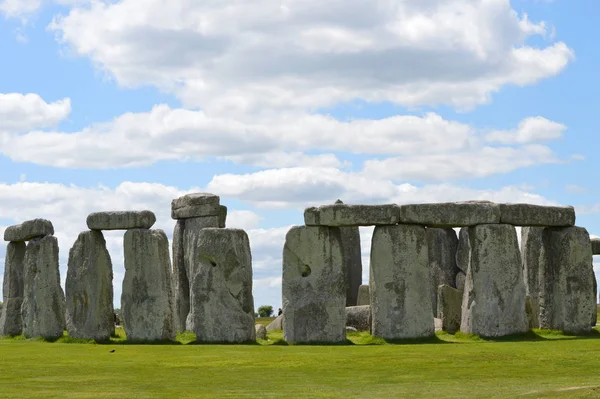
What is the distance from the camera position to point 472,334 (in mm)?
29562

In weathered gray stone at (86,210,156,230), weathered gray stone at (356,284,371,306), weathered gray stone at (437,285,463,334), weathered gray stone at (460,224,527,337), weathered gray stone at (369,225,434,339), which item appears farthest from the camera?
weathered gray stone at (356,284,371,306)

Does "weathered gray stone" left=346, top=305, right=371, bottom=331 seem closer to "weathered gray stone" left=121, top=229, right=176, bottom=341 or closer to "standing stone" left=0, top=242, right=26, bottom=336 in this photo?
"weathered gray stone" left=121, top=229, right=176, bottom=341

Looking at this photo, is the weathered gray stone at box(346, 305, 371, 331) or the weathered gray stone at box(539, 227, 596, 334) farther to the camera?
the weathered gray stone at box(346, 305, 371, 331)

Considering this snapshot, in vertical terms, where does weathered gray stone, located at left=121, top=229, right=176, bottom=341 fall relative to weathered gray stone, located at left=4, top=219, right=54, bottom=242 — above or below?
below

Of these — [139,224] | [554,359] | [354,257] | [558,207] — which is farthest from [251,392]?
[354,257]

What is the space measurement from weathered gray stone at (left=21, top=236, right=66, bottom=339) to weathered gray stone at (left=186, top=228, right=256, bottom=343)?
508 cm

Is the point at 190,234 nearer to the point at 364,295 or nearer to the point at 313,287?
the point at 364,295

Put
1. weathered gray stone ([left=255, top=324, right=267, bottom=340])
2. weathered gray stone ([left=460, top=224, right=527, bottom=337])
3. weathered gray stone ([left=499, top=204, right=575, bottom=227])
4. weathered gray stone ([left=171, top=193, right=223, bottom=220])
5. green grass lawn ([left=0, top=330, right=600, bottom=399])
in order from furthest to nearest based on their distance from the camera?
1. weathered gray stone ([left=171, top=193, right=223, bottom=220])
2. weathered gray stone ([left=255, top=324, right=267, bottom=340])
3. weathered gray stone ([left=499, top=204, right=575, bottom=227])
4. weathered gray stone ([left=460, top=224, right=527, bottom=337])
5. green grass lawn ([left=0, top=330, right=600, bottom=399])

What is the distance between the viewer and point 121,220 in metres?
30.4

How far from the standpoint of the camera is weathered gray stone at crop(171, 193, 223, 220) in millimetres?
36000

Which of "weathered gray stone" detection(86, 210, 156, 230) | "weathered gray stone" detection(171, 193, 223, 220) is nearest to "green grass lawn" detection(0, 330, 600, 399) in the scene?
"weathered gray stone" detection(86, 210, 156, 230)

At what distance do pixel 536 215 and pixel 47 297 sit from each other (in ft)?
41.9

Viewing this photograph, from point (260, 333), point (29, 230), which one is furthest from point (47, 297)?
point (260, 333)

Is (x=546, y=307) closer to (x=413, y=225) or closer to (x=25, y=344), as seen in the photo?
(x=413, y=225)
